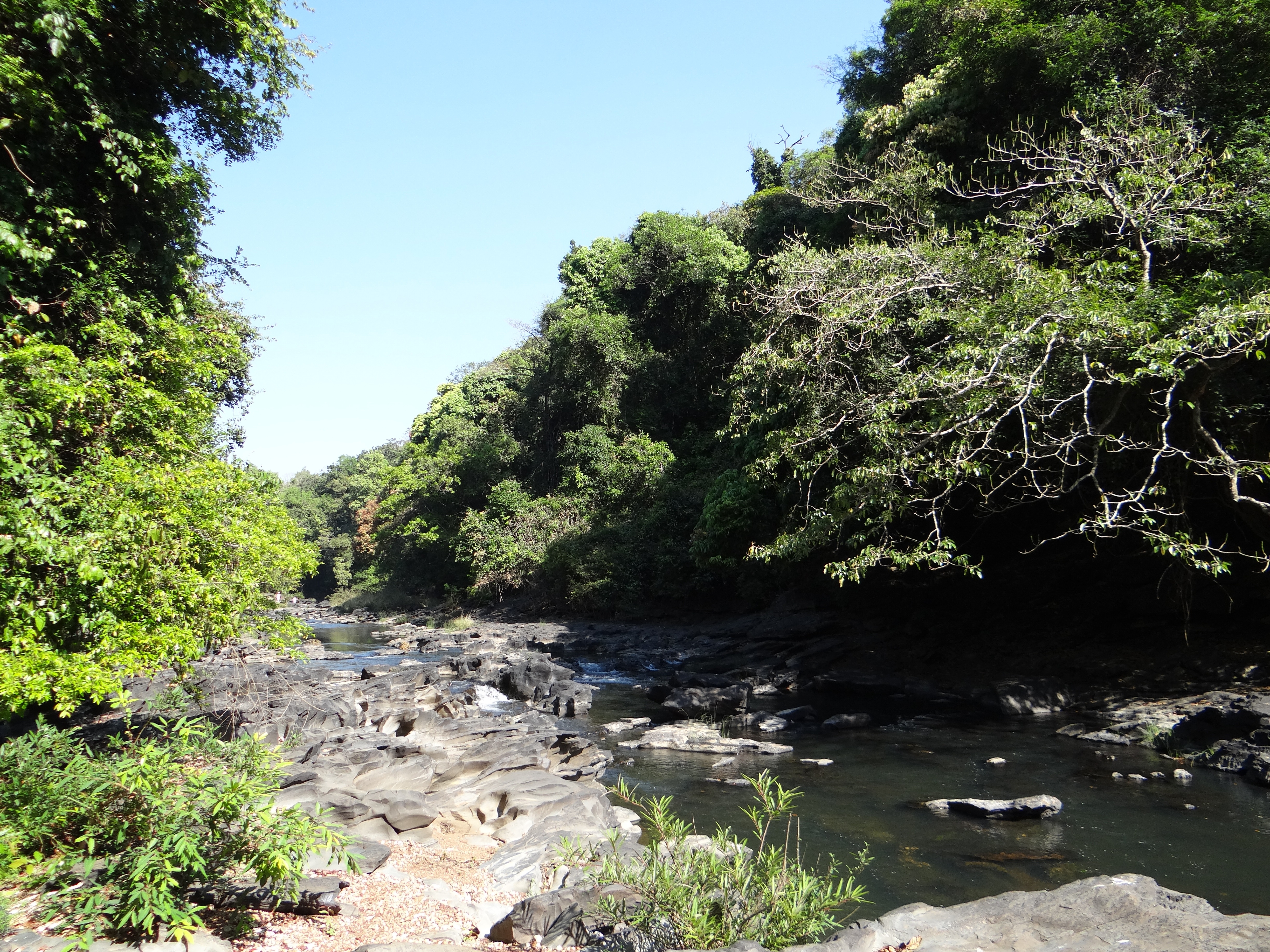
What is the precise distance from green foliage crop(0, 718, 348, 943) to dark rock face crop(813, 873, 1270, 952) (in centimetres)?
345

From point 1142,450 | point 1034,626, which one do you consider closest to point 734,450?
point 1034,626

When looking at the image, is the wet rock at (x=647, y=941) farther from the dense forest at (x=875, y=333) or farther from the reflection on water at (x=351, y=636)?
the reflection on water at (x=351, y=636)

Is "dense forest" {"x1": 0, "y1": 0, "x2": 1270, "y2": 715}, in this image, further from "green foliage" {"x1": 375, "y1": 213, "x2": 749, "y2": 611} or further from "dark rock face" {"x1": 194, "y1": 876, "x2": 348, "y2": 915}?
"green foliage" {"x1": 375, "y1": 213, "x2": 749, "y2": 611}

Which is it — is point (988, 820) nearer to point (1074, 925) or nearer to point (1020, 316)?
point (1074, 925)

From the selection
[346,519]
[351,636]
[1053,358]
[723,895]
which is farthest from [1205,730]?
[346,519]

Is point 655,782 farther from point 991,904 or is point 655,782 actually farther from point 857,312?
point 857,312

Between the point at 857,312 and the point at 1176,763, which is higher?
the point at 857,312

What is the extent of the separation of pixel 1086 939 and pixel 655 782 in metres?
6.51

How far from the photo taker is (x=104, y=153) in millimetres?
8922

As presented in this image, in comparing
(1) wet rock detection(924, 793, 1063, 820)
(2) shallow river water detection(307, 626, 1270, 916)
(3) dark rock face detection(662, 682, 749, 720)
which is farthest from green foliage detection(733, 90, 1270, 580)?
(3) dark rock face detection(662, 682, 749, 720)

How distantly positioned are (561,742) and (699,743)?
2474 millimetres

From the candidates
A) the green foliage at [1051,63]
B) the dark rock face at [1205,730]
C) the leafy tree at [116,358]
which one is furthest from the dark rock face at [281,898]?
the green foliage at [1051,63]

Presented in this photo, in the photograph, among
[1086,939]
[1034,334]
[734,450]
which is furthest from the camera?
[734,450]

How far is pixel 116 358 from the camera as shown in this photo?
315 inches
